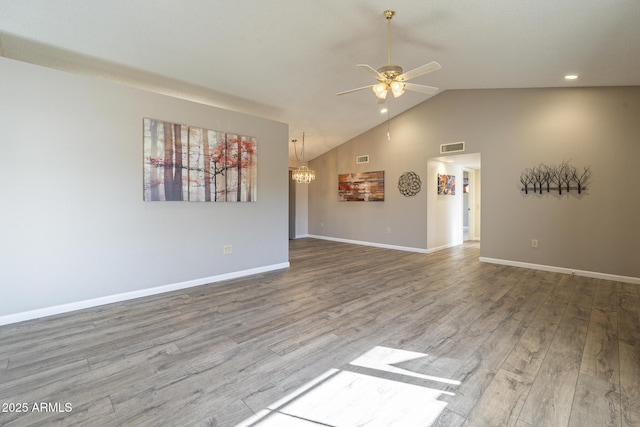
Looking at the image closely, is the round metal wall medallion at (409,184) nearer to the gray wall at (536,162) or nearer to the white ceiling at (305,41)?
the gray wall at (536,162)

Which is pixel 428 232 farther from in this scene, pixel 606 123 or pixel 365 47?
pixel 365 47

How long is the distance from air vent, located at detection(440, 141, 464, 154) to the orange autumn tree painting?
4.08 m

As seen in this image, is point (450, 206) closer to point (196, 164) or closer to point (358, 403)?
point (196, 164)

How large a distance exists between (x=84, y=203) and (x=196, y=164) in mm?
1386

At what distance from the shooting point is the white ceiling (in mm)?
2797

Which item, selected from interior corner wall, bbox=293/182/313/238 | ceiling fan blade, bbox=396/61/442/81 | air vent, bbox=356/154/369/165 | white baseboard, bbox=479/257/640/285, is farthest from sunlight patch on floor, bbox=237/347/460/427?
interior corner wall, bbox=293/182/313/238

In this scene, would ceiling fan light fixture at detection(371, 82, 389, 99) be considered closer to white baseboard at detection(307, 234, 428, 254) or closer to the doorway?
the doorway

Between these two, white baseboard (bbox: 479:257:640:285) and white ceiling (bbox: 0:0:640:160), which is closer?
white ceiling (bbox: 0:0:640:160)

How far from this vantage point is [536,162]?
5.12 metres

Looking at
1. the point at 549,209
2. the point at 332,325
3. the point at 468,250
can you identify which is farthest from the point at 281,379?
the point at 468,250

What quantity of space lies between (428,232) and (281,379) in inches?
217

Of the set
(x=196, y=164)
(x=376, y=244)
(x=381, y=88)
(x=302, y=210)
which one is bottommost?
(x=376, y=244)

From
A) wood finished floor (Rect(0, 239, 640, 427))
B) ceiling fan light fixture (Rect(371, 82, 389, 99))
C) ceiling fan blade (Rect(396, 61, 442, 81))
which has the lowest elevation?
wood finished floor (Rect(0, 239, 640, 427))

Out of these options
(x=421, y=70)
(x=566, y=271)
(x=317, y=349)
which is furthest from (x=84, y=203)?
(x=566, y=271)
